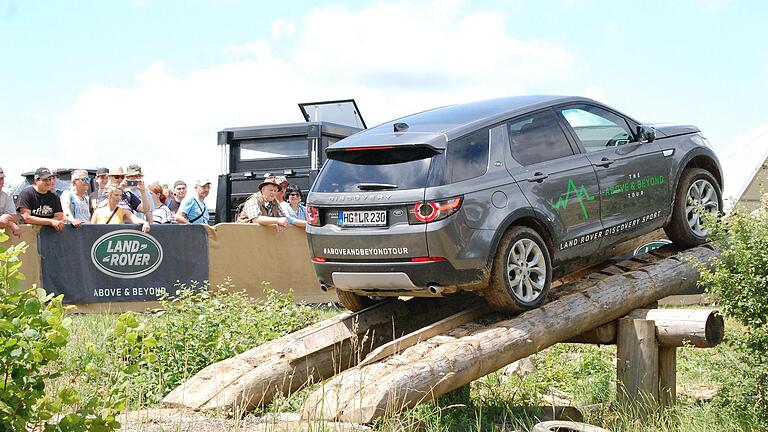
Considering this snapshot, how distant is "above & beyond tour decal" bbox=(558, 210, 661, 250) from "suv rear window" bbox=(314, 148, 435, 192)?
5.02 ft

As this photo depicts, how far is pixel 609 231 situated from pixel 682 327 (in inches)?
42.5

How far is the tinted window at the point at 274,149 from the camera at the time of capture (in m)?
16.0

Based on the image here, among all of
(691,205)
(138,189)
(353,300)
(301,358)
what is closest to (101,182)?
(138,189)

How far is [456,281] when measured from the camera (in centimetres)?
714

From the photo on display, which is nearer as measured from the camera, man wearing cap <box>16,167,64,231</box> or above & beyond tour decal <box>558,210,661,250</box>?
above & beyond tour decal <box>558,210,661,250</box>

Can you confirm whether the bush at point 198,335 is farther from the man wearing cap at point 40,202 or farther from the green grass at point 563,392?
the man wearing cap at point 40,202

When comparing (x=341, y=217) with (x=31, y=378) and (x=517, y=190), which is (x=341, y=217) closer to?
(x=517, y=190)

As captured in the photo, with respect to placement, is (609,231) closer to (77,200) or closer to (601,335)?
(601,335)

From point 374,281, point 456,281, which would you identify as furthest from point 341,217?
point 456,281

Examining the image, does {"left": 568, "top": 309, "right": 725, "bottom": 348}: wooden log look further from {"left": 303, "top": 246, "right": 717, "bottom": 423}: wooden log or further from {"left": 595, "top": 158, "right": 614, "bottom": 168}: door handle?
{"left": 595, "top": 158, "right": 614, "bottom": 168}: door handle

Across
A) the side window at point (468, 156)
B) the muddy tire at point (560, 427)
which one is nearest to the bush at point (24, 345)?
the muddy tire at point (560, 427)

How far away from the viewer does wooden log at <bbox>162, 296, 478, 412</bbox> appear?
695 centimetres

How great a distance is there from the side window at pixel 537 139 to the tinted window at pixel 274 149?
8188mm

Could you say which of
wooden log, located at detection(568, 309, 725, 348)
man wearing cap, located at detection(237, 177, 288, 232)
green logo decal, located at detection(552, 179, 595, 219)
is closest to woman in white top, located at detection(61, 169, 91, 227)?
man wearing cap, located at detection(237, 177, 288, 232)
